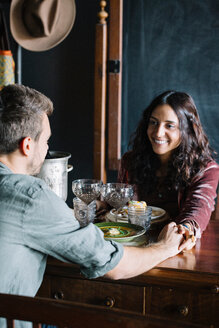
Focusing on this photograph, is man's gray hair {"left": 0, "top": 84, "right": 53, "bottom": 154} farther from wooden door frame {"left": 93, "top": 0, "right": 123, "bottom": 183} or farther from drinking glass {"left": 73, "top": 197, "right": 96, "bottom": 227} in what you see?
wooden door frame {"left": 93, "top": 0, "right": 123, "bottom": 183}

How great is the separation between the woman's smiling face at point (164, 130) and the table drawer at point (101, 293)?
95 centimetres

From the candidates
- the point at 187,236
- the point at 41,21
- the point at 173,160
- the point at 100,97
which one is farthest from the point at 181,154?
the point at 41,21

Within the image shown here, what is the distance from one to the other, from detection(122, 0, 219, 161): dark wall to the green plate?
4.48 feet

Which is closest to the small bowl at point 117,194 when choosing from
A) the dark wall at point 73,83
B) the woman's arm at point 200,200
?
the woman's arm at point 200,200

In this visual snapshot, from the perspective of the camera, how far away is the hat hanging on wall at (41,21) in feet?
8.21

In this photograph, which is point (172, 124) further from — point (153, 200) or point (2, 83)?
point (2, 83)

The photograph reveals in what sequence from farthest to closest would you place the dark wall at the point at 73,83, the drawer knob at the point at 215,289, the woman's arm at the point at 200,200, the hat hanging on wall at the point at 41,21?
the dark wall at the point at 73,83 → the hat hanging on wall at the point at 41,21 → the woman's arm at the point at 200,200 → the drawer knob at the point at 215,289

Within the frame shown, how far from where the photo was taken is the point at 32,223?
3.16 feet

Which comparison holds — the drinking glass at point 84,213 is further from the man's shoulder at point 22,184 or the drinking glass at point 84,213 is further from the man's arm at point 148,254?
the man's shoulder at point 22,184

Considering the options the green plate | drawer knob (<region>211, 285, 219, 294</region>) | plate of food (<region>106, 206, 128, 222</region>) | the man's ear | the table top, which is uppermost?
the man's ear

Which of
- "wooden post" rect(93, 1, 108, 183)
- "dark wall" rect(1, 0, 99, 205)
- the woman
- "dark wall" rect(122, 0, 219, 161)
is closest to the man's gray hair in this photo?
the woman

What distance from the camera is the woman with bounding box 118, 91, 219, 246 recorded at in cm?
195

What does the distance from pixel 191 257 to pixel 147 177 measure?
0.89 meters

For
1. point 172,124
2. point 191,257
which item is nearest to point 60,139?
point 172,124
